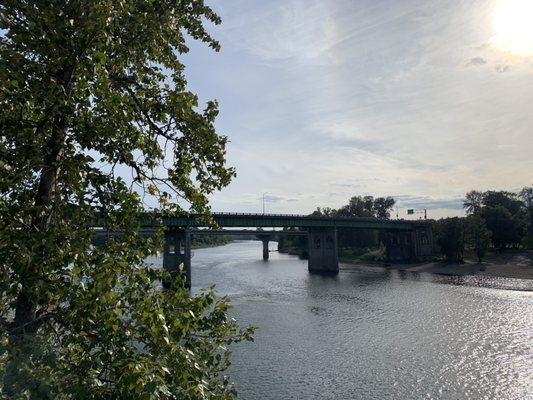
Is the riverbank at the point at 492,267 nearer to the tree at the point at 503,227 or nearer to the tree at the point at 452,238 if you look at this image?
the tree at the point at 452,238

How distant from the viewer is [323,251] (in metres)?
116

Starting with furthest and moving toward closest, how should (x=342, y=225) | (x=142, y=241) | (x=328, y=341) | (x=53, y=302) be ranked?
(x=342, y=225) → (x=328, y=341) → (x=142, y=241) → (x=53, y=302)

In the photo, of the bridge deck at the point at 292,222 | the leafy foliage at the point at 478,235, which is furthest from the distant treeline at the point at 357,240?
the leafy foliage at the point at 478,235

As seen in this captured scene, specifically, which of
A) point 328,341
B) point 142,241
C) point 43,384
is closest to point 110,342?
point 43,384

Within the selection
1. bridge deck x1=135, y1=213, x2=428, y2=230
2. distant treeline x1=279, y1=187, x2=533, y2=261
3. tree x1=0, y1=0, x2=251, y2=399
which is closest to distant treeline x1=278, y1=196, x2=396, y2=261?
distant treeline x1=279, y1=187, x2=533, y2=261

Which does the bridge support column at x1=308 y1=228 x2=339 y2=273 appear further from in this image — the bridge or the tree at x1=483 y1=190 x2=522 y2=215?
the tree at x1=483 y1=190 x2=522 y2=215

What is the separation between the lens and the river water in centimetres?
2727

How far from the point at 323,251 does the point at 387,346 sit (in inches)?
3146

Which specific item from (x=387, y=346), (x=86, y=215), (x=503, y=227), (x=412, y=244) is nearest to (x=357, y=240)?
(x=412, y=244)

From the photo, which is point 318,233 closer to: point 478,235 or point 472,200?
point 478,235

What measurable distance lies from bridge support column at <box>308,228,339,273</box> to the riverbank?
62.8ft

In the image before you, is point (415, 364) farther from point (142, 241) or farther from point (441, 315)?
point (142, 241)

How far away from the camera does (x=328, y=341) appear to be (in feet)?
127

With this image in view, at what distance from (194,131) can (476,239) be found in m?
115
